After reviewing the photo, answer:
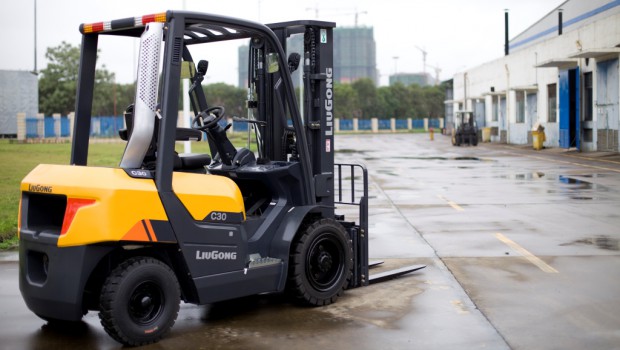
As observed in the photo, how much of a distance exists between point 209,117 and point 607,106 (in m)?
32.3

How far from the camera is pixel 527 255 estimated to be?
10.3 m

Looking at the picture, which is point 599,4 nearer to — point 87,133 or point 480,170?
point 480,170

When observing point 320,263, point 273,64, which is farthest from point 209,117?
point 320,263

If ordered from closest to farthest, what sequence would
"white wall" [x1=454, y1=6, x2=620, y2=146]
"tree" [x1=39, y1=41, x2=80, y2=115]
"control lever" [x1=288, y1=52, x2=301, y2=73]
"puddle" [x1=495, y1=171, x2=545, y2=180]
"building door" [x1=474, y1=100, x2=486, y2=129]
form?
"control lever" [x1=288, y1=52, x2=301, y2=73] → "puddle" [x1=495, y1=171, x2=545, y2=180] → "white wall" [x1=454, y1=6, x2=620, y2=146] → "building door" [x1=474, y1=100, x2=486, y2=129] → "tree" [x1=39, y1=41, x2=80, y2=115]

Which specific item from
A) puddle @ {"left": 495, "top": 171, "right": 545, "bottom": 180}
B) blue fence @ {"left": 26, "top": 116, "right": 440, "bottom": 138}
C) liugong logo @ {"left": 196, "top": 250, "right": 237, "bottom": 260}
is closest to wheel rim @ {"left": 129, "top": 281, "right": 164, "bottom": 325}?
liugong logo @ {"left": 196, "top": 250, "right": 237, "bottom": 260}

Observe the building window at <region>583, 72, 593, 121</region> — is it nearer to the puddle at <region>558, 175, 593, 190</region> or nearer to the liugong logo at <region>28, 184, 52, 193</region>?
the puddle at <region>558, 175, 593, 190</region>

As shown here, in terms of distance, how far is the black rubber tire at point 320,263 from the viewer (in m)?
7.32

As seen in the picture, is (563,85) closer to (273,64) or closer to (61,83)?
(273,64)

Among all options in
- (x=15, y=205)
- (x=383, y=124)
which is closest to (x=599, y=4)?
(x=15, y=205)

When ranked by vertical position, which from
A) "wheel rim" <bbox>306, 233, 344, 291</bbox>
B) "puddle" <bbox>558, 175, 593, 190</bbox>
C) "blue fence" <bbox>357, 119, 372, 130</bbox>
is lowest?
"wheel rim" <bbox>306, 233, 344, 291</bbox>

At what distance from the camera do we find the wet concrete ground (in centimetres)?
638

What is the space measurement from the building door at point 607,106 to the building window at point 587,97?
82.3 inches

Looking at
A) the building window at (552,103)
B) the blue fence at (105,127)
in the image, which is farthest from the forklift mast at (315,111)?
the blue fence at (105,127)

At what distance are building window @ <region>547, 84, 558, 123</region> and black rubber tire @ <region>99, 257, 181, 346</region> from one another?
42.7m
